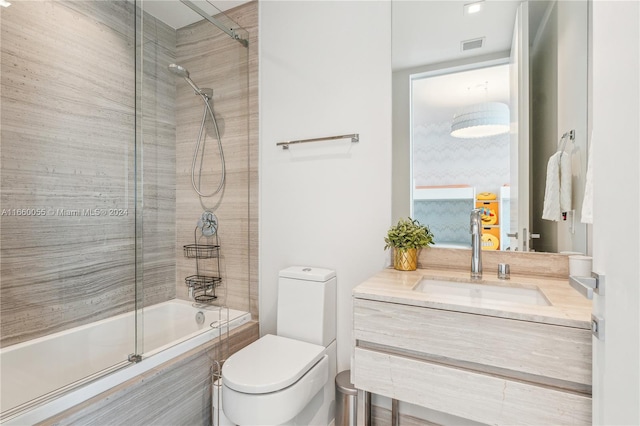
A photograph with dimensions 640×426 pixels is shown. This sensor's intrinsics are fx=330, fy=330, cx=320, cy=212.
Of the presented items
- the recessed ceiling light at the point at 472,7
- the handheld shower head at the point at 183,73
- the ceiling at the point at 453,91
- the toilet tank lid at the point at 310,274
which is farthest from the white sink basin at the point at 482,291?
the handheld shower head at the point at 183,73

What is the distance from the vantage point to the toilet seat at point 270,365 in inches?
52.2

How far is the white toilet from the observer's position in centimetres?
132

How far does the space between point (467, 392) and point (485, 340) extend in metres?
0.19

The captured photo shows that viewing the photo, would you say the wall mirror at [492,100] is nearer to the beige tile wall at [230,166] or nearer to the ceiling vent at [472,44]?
the ceiling vent at [472,44]

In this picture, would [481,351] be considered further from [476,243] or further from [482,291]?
[476,243]

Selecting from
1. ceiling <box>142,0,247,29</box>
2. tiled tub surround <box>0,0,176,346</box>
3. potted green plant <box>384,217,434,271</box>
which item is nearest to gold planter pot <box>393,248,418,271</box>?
potted green plant <box>384,217,434,271</box>

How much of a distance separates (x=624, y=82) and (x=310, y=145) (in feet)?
5.02

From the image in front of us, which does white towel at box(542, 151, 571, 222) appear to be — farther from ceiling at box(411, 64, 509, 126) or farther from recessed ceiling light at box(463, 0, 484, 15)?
recessed ceiling light at box(463, 0, 484, 15)

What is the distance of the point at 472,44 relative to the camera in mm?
1614

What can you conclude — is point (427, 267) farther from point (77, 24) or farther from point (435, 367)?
A: point (77, 24)

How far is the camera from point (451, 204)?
1.67m

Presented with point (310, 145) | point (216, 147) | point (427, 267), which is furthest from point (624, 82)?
point (216, 147)

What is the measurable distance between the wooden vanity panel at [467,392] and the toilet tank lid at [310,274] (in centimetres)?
57

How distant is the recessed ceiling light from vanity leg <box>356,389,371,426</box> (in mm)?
1918
